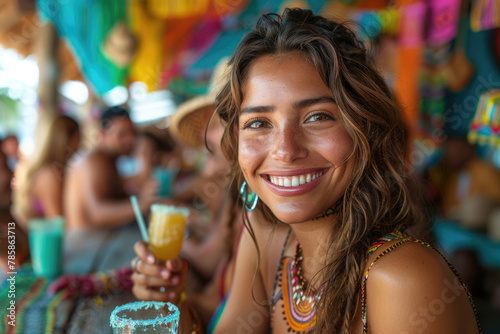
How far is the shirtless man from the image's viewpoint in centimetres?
374

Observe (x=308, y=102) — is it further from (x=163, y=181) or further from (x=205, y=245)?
(x=163, y=181)

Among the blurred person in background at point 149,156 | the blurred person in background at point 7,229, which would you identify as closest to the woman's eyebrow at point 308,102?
the blurred person in background at point 7,229

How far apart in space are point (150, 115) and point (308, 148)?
7.40m

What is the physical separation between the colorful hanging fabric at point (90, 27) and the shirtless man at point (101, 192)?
0.88m

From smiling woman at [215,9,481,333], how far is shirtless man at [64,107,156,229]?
2.45 metres

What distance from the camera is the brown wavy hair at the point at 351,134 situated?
128 cm

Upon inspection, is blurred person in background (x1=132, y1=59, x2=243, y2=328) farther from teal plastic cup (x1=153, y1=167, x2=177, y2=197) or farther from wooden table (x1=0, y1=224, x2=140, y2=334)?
teal plastic cup (x1=153, y1=167, x2=177, y2=197)

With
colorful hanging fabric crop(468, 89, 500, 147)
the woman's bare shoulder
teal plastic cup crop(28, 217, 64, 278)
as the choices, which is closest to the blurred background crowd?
colorful hanging fabric crop(468, 89, 500, 147)

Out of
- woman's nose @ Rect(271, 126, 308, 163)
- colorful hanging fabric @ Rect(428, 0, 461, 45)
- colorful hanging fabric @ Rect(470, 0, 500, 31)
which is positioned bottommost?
woman's nose @ Rect(271, 126, 308, 163)

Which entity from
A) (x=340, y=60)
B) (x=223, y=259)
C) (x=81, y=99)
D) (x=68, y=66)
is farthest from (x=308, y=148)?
(x=81, y=99)

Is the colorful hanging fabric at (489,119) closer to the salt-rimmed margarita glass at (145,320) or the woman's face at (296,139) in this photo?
the woman's face at (296,139)

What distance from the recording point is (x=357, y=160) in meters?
1.33

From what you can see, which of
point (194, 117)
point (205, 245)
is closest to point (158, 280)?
point (205, 245)

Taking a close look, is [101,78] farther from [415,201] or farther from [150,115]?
[415,201]
